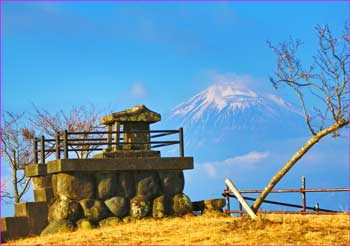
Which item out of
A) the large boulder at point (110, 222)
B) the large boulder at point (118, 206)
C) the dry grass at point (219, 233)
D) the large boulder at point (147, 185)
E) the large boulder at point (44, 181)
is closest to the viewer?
the dry grass at point (219, 233)

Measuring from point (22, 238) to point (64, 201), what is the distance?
2019mm

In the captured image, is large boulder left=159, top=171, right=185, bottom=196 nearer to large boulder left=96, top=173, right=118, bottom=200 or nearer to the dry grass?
large boulder left=96, top=173, right=118, bottom=200

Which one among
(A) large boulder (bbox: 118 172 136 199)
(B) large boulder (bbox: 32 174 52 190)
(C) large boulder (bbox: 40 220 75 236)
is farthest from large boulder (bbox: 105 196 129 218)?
(B) large boulder (bbox: 32 174 52 190)

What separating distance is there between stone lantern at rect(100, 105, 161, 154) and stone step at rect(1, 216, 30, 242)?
3833mm

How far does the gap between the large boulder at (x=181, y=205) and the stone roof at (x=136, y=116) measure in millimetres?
3016

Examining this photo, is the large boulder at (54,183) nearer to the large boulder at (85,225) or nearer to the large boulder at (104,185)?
the large boulder at (104,185)

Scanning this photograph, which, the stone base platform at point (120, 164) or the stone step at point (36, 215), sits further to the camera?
the stone step at point (36, 215)

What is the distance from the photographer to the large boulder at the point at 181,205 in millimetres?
23516

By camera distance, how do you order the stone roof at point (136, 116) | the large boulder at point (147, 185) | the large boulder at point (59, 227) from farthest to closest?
the stone roof at point (136, 116), the large boulder at point (147, 185), the large boulder at point (59, 227)

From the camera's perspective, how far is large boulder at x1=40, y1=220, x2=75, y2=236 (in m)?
22.6

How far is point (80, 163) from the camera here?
22875mm

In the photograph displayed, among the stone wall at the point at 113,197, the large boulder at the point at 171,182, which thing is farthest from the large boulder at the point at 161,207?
the large boulder at the point at 171,182

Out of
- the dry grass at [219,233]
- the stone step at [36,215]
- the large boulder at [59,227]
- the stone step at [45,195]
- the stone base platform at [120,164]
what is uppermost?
the stone base platform at [120,164]

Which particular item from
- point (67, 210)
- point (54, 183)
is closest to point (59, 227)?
point (67, 210)
